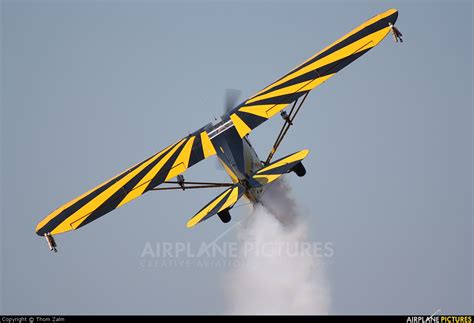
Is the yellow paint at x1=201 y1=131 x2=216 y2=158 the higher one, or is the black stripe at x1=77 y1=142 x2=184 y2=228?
the black stripe at x1=77 y1=142 x2=184 y2=228

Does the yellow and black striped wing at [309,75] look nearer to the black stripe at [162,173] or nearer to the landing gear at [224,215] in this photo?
the black stripe at [162,173]

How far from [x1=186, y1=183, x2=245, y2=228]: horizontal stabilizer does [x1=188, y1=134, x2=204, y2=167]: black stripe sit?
1.47 m

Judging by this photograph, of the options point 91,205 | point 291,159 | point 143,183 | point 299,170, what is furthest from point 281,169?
point 91,205

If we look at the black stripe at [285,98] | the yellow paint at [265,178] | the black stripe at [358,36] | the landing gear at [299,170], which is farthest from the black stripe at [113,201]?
the black stripe at [358,36]

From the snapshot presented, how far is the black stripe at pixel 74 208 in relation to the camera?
34.2m

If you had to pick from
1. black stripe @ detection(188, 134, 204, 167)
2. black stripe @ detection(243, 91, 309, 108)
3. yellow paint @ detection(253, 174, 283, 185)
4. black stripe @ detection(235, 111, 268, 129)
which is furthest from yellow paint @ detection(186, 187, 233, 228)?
black stripe @ detection(243, 91, 309, 108)

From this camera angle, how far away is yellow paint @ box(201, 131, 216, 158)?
3416 cm

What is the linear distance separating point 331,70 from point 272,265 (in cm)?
581

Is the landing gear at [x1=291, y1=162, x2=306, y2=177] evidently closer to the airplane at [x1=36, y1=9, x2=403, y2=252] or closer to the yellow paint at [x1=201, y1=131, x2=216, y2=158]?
the airplane at [x1=36, y1=9, x2=403, y2=252]

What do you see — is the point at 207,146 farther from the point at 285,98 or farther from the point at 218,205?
the point at 218,205

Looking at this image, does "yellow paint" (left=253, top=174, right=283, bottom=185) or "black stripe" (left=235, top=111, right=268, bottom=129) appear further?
"black stripe" (left=235, top=111, right=268, bottom=129)

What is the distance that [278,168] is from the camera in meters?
32.4

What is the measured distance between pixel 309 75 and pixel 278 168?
10.5 ft

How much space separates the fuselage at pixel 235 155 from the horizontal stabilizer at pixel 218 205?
2.31 ft
